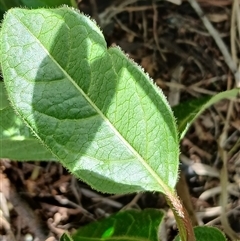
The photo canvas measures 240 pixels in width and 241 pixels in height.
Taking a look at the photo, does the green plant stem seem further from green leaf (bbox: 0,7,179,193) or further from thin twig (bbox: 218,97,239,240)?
thin twig (bbox: 218,97,239,240)

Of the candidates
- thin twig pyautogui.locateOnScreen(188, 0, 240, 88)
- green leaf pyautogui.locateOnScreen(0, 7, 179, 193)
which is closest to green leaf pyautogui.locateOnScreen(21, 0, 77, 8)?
green leaf pyautogui.locateOnScreen(0, 7, 179, 193)

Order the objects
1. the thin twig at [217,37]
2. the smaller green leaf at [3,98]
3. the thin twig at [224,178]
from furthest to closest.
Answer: the thin twig at [217,37], the thin twig at [224,178], the smaller green leaf at [3,98]

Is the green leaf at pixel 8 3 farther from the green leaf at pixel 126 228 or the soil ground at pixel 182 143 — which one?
the green leaf at pixel 126 228

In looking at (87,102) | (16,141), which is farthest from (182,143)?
(87,102)

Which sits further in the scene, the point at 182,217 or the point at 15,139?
the point at 15,139

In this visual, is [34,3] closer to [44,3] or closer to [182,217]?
[44,3]

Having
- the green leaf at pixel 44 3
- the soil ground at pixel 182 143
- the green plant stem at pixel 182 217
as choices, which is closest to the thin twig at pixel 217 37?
the soil ground at pixel 182 143

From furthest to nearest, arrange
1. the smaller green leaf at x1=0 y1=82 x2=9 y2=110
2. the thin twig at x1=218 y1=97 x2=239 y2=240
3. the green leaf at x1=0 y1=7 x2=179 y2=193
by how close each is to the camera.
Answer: the thin twig at x1=218 y1=97 x2=239 y2=240
the smaller green leaf at x1=0 y1=82 x2=9 y2=110
the green leaf at x1=0 y1=7 x2=179 y2=193
